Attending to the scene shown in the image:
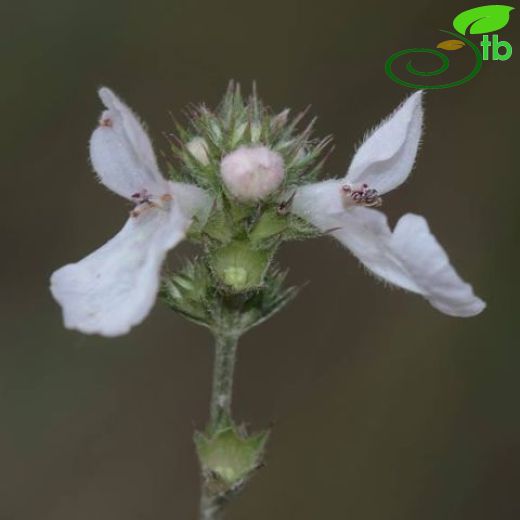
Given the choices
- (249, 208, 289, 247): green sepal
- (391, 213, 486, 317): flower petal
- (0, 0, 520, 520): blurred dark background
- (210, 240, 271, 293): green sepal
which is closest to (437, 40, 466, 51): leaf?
(0, 0, 520, 520): blurred dark background

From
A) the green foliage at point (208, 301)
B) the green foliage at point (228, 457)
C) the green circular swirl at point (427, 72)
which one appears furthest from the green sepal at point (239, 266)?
the green circular swirl at point (427, 72)

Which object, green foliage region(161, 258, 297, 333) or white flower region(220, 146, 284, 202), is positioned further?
green foliage region(161, 258, 297, 333)

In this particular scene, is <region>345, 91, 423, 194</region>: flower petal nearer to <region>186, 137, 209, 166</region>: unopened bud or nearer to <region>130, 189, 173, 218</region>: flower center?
<region>186, 137, 209, 166</region>: unopened bud

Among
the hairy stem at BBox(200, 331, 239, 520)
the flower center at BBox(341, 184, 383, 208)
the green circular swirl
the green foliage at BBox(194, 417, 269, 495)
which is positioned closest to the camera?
the flower center at BBox(341, 184, 383, 208)

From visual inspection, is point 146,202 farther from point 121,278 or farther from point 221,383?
point 221,383

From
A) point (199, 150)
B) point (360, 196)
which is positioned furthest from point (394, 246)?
point (199, 150)

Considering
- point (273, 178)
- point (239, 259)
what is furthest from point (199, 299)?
point (273, 178)

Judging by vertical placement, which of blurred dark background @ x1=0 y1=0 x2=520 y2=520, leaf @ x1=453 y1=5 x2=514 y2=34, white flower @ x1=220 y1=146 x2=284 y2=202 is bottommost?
blurred dark background @ x1=0 y1=0 x2=520 y2=520
